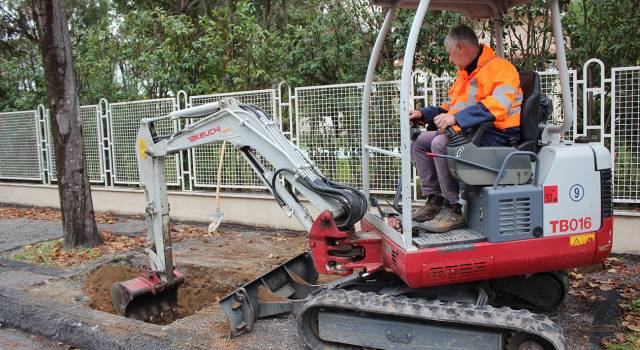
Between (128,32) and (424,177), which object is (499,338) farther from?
(128,32)

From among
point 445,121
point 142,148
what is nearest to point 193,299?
point 142,148

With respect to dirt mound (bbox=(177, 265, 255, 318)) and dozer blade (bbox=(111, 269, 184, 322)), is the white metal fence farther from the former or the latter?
dozer blade (bbox=(111, 269, 184, 322))

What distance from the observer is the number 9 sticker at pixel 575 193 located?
11.6ft

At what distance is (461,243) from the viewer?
11.4ft

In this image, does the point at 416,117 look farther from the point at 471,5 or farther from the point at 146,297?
the point at 146,297

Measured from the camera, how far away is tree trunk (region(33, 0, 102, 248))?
6.91 meters

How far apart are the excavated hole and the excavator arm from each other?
0.27m

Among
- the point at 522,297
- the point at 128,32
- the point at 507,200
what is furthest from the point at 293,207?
the point at 128,32

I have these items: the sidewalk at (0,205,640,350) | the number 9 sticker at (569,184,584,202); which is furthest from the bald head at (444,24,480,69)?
the sidewalk at (0,205,640,350)

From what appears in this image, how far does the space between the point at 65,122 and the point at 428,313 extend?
5597 mm

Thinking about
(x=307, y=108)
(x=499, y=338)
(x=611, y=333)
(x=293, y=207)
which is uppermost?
(x=307, y=108)

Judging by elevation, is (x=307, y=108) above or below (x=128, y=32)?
below

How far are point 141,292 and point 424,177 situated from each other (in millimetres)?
2623

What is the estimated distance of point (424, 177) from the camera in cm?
418
